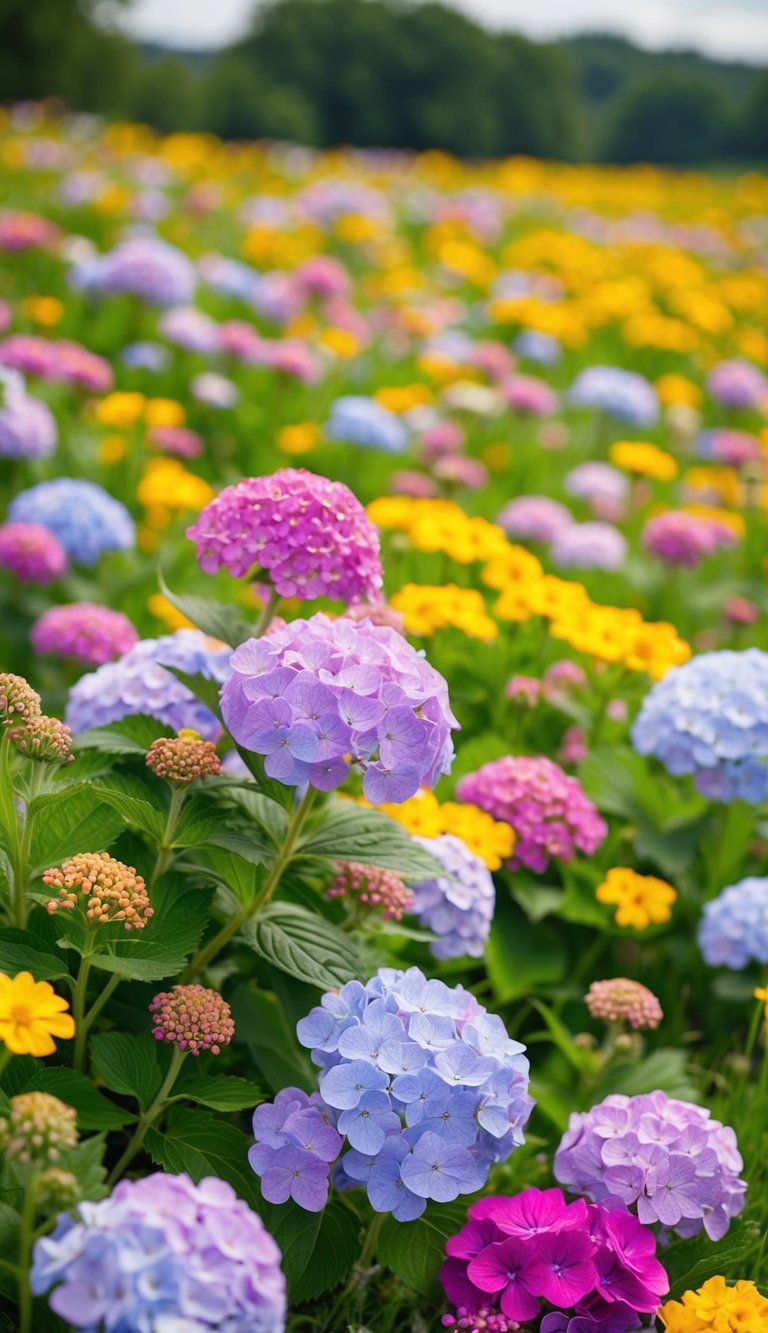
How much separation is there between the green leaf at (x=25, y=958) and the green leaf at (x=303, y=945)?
24cm

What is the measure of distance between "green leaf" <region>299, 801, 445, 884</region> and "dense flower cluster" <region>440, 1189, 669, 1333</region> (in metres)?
A: 0.43

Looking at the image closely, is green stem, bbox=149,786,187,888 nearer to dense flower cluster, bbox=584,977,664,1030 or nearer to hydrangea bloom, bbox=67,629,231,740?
hydrangea bloom, bbox=67,629,231,740

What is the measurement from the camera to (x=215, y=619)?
5.79 ft

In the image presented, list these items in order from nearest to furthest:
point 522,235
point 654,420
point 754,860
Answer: point 754,860, point 654,420, point 522,235

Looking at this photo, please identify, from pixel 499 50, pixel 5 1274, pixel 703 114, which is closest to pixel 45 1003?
pixel 5 1274

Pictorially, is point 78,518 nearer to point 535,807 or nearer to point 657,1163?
point 535,807

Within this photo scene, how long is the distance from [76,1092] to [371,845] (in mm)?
473

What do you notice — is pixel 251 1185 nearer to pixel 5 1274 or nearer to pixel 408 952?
pixel 5 1274

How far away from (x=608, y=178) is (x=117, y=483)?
12612mm

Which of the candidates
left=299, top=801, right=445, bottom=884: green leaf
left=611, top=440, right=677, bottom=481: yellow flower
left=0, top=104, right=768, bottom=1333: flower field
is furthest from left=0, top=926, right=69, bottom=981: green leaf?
left=611, top=440, right=677, bottom=481: yellow flower

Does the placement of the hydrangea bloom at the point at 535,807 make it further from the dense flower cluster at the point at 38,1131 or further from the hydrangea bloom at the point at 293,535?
the dense flower cluster at the point at 38,1131

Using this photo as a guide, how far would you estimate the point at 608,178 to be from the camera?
14.5 metres

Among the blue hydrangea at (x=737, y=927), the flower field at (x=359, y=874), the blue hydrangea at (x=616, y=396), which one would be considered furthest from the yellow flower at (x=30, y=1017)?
the blue hydrangea at (x=616, y=396)

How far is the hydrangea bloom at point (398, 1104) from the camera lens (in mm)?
1382
